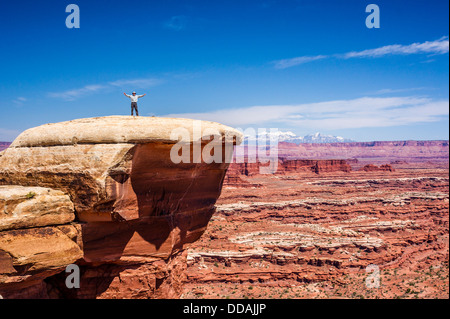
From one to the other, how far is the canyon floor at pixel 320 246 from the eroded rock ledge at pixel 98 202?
2492 centimetres

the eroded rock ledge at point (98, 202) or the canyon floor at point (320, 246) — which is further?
the canyon floor at point (320, 246)

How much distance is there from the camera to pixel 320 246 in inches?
1650

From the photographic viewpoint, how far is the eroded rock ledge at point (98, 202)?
7.45 metres

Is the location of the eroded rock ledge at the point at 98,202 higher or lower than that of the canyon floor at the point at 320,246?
higher

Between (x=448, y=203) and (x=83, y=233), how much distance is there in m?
75.0

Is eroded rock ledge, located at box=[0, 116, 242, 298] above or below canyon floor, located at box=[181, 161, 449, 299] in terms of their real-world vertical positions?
above

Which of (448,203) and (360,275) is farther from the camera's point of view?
(448,203)

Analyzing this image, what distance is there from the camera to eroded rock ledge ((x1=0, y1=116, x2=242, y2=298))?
745cm

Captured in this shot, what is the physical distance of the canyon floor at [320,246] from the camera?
117 ft

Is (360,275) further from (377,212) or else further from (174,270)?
(174,270)

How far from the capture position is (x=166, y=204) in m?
9.27

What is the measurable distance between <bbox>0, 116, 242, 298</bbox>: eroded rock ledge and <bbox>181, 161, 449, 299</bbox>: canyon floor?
24924mm

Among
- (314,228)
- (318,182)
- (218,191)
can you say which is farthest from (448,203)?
(218,191)

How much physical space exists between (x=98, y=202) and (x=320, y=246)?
123 feet
